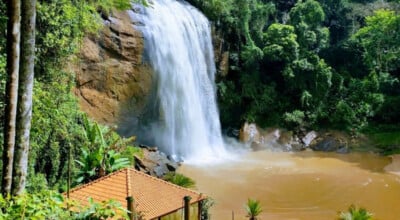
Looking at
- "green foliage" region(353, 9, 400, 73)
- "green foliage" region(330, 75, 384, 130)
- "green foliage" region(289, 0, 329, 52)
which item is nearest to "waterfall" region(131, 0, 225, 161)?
"green foliage" region(289, 0, 329, 52)

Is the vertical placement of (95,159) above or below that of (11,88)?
above

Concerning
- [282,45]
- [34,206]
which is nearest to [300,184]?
[282,45]

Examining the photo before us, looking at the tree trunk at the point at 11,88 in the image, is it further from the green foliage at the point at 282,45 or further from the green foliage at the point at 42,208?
the green foliage at the point at 282,45

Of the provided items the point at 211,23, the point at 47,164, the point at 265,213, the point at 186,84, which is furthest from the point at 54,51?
the point at 211,23

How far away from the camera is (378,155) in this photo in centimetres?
2325

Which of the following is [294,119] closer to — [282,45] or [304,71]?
[304,71]

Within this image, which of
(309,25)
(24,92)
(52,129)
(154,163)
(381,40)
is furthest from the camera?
(309,25)

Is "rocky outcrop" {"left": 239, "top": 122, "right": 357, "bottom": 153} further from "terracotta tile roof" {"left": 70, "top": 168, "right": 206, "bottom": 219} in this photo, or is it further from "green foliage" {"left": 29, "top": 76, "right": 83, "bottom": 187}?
"terracotta tile roof" {"left": 70, "top": 168, "right": 206, "bottom": 219}

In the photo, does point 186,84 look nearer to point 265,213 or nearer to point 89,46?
point 89,46

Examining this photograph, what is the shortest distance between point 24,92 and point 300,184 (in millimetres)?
14239

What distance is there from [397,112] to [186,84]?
12653 mm

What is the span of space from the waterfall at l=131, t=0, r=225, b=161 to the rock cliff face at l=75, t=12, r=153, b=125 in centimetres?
69

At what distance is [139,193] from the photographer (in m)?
9.58

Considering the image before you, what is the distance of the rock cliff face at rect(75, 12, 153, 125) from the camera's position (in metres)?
18.3
